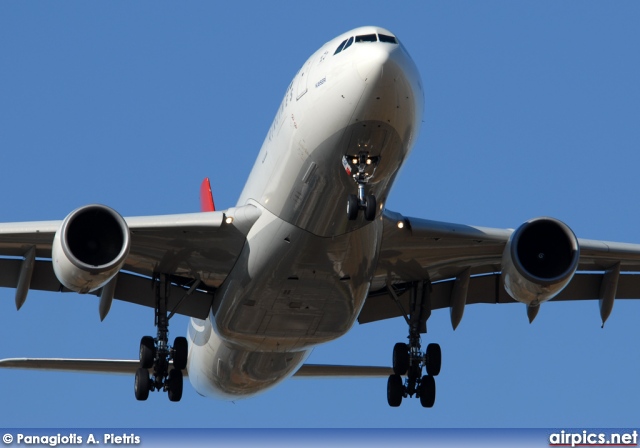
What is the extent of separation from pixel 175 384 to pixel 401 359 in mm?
4546

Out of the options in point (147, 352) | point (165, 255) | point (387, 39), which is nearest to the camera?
point (387, 39)

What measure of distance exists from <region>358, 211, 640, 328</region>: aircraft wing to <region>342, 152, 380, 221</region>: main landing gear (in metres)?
2.31

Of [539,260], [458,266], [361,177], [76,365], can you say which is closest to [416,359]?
[458,266]

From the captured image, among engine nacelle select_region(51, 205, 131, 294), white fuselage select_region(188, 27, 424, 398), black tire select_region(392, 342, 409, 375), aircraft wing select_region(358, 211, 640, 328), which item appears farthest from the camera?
black tire select_region(392, 342, 409, 375)

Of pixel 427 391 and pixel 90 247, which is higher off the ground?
pixel 90 247

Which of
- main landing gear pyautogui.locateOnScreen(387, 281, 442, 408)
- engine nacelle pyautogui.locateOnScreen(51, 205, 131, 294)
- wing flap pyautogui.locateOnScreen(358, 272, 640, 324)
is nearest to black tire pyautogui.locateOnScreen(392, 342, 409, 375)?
main landing gear pyautogui.locateOnScreen(387, 281, 442, 408)

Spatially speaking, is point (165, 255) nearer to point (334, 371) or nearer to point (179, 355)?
point (179, 355)

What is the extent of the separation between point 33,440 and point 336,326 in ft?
20.5

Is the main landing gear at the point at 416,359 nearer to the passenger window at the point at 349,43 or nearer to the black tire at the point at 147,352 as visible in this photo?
the black tire at the point at 147,352

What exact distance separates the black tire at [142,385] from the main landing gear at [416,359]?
487 centimetres

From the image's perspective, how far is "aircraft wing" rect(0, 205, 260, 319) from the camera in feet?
79.8

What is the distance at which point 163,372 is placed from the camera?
1041 inches

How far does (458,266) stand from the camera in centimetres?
2684

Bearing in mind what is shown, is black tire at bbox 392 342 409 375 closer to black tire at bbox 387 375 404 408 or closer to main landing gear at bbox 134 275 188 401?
black tire at bbox 387 375 404 408
